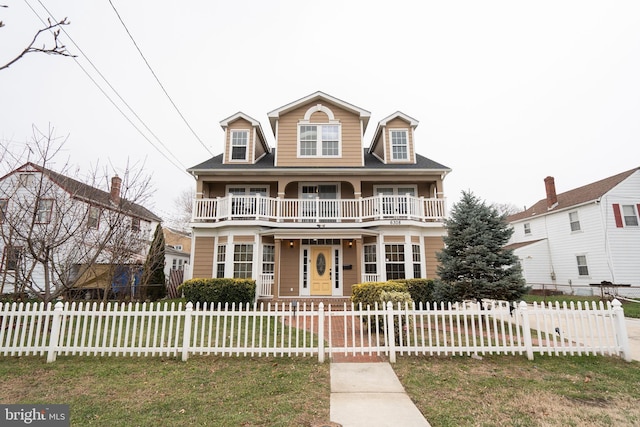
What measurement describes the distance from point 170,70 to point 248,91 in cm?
619

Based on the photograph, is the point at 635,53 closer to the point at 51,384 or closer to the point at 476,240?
the point at 476,240

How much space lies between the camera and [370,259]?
1289cm

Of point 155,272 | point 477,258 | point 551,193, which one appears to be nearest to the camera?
point 477,258

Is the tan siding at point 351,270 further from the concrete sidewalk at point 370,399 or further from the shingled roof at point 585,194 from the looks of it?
the shingled roof at point 585,194

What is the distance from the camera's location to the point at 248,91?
1692 cm

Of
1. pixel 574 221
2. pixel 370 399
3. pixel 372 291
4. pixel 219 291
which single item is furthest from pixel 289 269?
pixel 574 221

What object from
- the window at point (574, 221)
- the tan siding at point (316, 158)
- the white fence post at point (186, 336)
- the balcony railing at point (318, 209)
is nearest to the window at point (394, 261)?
the balcony railing at point (318, 209)

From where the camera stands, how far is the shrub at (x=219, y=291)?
35.5 ft

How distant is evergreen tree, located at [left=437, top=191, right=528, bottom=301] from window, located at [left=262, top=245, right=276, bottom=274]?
715 cm

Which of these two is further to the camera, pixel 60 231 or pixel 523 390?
pixel 60 231

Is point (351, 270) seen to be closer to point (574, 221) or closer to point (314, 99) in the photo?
point (314, 99)

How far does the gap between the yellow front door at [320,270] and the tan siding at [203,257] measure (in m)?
4.58

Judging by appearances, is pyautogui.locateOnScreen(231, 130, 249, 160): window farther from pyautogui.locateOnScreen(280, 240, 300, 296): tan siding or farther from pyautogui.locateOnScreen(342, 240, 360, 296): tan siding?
pyautogui.locateOnScreen(342, 240, 360, 296): tan siding

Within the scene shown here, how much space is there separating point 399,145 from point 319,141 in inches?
162
